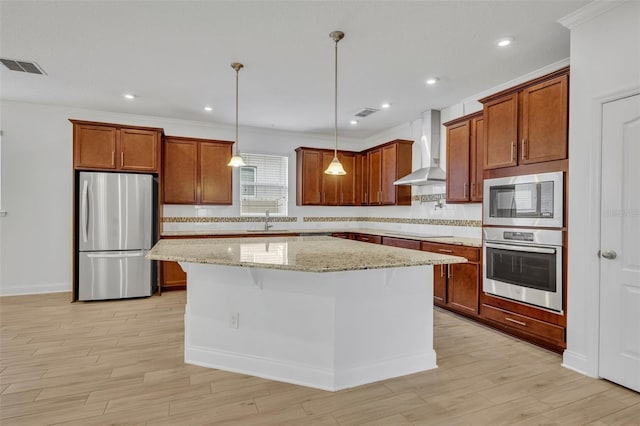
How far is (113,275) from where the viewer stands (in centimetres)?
463

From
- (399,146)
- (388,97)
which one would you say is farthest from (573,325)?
(399,146)

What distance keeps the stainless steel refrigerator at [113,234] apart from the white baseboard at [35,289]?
0.82 metres

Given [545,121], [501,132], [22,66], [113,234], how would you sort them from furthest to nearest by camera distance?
[113,234] < [22,66] < [501,132] < [545,121]

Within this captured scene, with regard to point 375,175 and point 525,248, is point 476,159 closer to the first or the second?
point 525,248

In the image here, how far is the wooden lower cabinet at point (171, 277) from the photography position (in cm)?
506

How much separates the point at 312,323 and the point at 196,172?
12.9 ft

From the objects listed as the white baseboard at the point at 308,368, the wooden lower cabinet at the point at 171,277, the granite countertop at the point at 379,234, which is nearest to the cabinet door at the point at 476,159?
the granite countertop at the point at 379,234

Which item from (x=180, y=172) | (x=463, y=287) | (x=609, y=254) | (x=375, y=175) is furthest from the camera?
(x=375, y=175)

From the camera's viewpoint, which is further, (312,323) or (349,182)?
(349,182)

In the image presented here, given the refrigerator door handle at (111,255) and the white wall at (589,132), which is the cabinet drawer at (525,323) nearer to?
the white wall at (589,132)

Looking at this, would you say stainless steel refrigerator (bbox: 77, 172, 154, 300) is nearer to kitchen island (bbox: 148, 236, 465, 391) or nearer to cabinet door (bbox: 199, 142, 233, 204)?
cabinet door (bbox: 199, 142, 233, 204)

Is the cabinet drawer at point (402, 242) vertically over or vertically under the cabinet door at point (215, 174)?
under

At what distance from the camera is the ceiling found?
8.38 ft

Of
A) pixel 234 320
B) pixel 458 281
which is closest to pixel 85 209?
pixel 234 320
